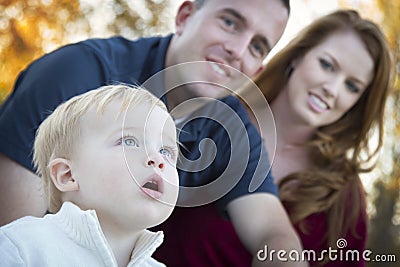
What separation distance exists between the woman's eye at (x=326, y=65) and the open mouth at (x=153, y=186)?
0.94 meters

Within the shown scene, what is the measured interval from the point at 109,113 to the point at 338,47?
0.96 meters

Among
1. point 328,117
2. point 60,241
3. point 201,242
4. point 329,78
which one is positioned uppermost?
point 60,241

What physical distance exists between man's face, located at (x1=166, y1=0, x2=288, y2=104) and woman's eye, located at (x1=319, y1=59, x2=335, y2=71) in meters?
0.22

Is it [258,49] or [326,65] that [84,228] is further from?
[326,65]

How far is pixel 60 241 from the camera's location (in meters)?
0.76

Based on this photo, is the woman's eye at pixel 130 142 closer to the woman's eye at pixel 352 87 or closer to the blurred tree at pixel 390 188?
the woman's eye at pixel 352 87

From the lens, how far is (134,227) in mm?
788

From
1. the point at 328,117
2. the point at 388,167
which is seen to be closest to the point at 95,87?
the point at 328,117

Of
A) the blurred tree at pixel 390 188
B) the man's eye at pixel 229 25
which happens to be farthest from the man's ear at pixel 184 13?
the blurred tree at pixel 390 188

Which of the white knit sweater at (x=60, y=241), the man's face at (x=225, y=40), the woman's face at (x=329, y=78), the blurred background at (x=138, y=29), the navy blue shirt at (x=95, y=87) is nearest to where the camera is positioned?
the white knit sweater at (x=60, y=241)

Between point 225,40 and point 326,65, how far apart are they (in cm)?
37

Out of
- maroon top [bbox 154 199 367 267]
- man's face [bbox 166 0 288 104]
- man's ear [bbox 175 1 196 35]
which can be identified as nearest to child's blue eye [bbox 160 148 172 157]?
man's face [bbox 166 0 288 104]

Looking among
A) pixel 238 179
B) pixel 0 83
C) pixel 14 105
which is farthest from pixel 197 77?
pixel 0 83

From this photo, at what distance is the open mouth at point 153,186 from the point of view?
2.53ft
